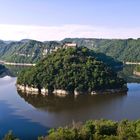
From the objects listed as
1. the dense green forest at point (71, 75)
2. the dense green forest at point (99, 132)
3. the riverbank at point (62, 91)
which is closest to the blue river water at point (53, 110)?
the riverbank at point (62, 91)

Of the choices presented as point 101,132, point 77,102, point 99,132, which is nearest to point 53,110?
point 77,102

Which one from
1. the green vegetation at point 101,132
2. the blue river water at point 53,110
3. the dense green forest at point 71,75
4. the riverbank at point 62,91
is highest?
the dense green forest at point 71,75

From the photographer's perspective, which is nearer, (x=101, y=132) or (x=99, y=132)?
(x=99, y=132)

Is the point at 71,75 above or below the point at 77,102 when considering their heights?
above

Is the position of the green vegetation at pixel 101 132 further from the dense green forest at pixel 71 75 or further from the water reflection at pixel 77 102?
the dense green forest at pixel 71 75

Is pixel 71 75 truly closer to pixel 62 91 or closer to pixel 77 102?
pixel 62 91

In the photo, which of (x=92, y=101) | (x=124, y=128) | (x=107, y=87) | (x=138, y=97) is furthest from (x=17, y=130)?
(x=107, y=87)

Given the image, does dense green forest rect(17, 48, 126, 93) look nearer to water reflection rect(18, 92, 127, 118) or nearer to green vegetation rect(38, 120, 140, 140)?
water reflection rect(18, 92, 127, 118)
